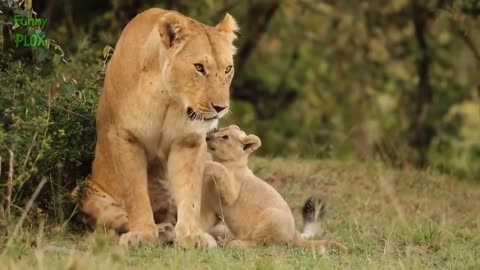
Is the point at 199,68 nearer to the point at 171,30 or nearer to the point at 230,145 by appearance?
the point at 171,30

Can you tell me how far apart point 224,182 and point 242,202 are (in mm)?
169

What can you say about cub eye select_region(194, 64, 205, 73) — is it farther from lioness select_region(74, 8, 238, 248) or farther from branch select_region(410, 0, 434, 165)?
branch select_region(410, 0, 434, 165)

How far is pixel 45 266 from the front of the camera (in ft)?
18.6

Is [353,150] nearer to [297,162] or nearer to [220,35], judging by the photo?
[297,162]

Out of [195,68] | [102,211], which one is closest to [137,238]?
[102,211]

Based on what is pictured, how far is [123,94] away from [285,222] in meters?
1.25

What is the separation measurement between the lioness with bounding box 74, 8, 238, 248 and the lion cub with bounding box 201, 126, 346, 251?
0.80ft

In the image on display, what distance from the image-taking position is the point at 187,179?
7.31 metres

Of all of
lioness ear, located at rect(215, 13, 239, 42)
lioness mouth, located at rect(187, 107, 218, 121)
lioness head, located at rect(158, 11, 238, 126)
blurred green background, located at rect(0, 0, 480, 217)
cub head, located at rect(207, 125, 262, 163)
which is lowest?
blurred green background, located at rect(0, 0, 480, 217)

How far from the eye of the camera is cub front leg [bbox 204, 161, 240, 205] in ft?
24.7

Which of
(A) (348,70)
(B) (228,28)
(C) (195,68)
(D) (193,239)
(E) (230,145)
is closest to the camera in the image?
(C) (195,68)

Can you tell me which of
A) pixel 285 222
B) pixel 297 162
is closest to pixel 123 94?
pixel 285 222

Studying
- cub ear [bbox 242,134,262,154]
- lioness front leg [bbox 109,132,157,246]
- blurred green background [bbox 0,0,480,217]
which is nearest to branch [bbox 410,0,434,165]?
blurred green background [bbox 0,0,480,217]

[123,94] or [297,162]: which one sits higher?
[123,94]
